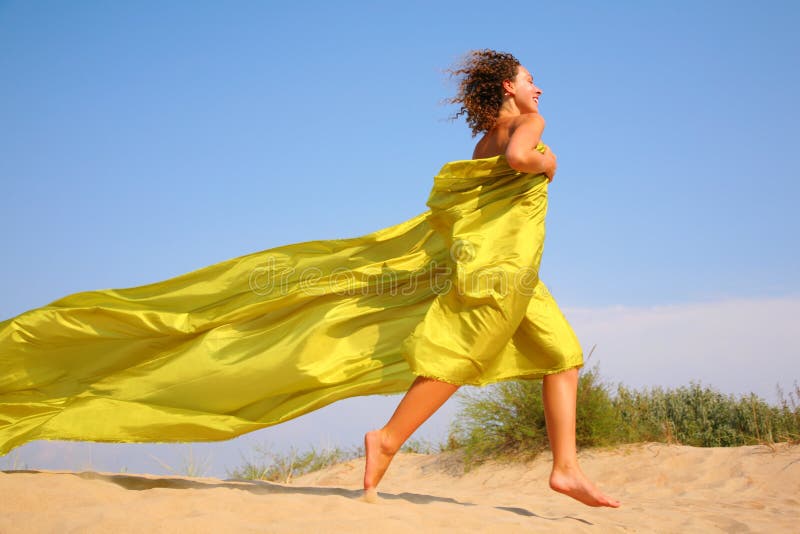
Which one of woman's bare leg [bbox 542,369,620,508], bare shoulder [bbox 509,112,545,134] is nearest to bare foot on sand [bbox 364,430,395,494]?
woman's bare leg [bbox 542,369,620,508]

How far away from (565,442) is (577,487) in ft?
0.68

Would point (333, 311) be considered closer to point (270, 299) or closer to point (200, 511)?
point (270, 299)

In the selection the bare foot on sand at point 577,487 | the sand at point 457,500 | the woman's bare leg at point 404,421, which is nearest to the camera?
the sand at point 457,500

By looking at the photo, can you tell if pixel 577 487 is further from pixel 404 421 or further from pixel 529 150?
pixel 529 150

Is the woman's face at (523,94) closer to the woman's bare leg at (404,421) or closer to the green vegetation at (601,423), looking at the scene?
the woman's bare leg at (404,421)

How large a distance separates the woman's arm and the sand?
61.5 inches

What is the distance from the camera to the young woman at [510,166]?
10.5ft

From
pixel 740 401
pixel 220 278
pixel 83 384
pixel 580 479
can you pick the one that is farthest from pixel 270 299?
pixel 740 401

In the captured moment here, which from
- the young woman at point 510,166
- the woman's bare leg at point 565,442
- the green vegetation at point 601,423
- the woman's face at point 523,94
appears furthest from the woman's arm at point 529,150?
the green vegetation at point 601,423

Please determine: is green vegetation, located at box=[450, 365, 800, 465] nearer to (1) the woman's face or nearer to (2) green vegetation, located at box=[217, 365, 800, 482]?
(2) green vegetation, located at box=[217, 365, 800, 482]

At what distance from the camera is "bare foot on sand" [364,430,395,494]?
324cm

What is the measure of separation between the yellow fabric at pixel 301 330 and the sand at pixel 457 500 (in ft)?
1.28

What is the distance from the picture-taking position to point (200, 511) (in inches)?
114

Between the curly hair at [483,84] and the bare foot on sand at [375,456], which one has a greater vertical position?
the curly hair at [483,84]
